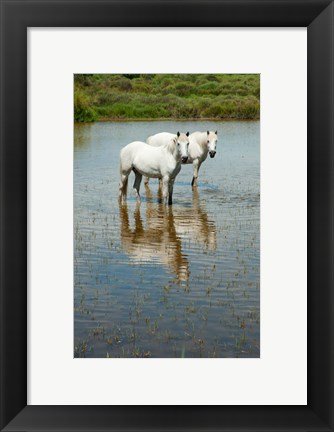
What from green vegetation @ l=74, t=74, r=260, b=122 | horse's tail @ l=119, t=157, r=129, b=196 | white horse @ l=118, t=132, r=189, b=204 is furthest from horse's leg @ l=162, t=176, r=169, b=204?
green vegetation @ l=74, t=74, r=260, b=122

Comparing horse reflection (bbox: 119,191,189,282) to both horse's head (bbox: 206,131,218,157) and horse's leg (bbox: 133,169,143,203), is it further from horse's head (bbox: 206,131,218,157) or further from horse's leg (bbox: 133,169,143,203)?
horse's head (bbox: 206,131,218,157)

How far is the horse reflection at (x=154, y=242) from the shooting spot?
634 centimetres

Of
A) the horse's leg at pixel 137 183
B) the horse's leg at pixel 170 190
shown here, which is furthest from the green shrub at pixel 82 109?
the horse's leg at pixel 170 190

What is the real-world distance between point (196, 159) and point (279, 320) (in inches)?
132

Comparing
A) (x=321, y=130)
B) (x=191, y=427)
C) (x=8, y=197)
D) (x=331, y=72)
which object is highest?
(x=331, y=72)

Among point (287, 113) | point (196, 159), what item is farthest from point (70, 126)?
point (196, 159)

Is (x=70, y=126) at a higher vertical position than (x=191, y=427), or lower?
higher

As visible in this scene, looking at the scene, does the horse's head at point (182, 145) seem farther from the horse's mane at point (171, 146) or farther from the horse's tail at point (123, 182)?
the horse's tail at point (123, 182)

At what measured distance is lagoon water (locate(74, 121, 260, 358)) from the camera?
5.59 meters

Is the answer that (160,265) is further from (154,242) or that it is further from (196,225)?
(196,225)

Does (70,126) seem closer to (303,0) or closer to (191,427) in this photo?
(303,0)

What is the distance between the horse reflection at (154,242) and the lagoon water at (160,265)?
0.01 m

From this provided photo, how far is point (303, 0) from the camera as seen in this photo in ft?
17.3

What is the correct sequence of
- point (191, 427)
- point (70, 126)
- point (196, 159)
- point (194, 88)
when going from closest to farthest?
point (191, 427)
point (70, 126)
point (194, 88)
point (196, 159)
